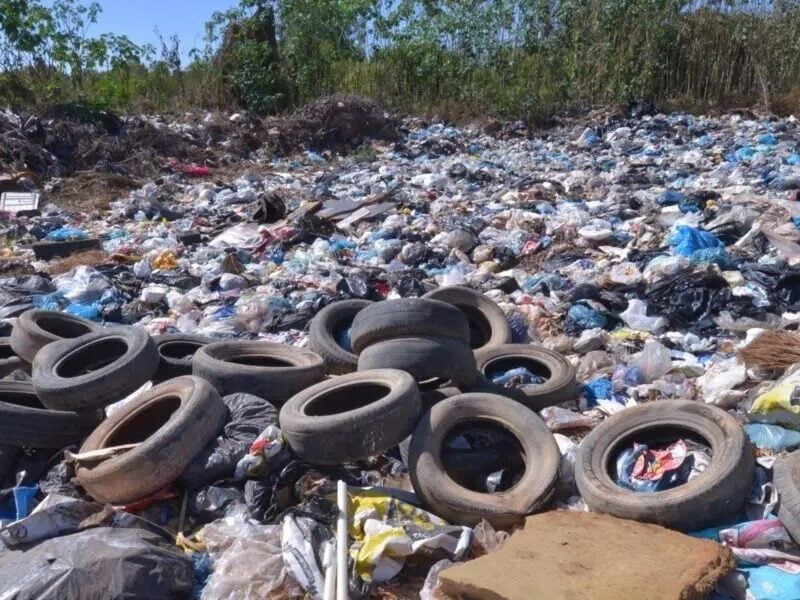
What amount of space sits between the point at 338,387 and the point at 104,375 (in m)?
1.26

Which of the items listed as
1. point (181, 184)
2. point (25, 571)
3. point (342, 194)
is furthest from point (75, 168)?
point (25, 571)

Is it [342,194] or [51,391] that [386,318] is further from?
[342,194]

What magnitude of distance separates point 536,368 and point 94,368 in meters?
2.77

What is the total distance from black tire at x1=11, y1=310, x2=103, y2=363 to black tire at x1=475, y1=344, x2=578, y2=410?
8.52 feet

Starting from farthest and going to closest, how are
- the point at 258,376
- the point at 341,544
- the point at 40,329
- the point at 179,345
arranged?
the point at 179,345, the point at 40,329, the point at 258,376, the point at 341,544

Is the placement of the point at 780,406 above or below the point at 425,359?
below

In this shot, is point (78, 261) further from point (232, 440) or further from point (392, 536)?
point (392, 536)

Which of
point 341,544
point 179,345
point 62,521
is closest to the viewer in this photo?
point 341,544

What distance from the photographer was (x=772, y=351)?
4.62 metres

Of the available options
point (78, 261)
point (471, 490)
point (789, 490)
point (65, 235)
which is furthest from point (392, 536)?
point (65, 235)

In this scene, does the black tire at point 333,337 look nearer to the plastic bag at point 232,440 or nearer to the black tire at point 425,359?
the black tire at point 425,359

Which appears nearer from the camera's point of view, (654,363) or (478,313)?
(654,363)

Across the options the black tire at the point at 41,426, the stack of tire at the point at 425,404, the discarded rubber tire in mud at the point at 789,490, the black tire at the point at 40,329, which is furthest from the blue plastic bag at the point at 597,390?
the black tire at the point at 40,329

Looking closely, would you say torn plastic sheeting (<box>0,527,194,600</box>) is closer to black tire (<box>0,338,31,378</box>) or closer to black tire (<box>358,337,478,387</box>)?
black tire (<box>358,337,478,387</box>)
